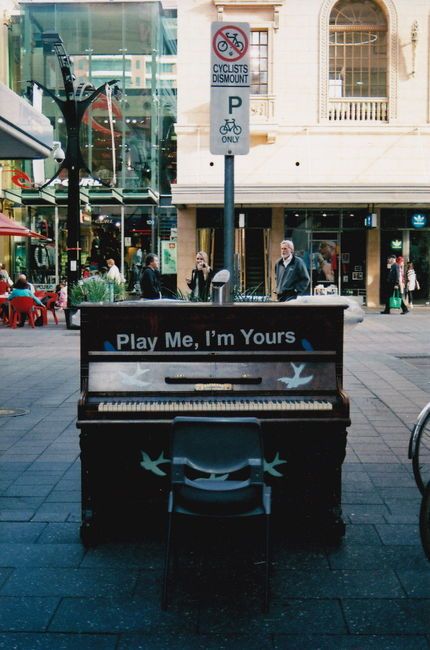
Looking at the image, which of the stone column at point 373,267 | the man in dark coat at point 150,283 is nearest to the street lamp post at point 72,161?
the man in dark coat at point 150,283

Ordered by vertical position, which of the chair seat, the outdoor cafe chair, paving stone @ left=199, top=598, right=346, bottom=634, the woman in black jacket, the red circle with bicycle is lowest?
paving stone @ left=199, top=598, right=346, bottom=634

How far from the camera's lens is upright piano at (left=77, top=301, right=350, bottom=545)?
4.53 meters

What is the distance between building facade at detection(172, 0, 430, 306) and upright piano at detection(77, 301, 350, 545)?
21114 millimetres

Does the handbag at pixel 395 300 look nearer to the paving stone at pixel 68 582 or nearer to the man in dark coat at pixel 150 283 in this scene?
the man in dark coat at pixel 150 283

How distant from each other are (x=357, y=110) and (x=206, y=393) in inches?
920

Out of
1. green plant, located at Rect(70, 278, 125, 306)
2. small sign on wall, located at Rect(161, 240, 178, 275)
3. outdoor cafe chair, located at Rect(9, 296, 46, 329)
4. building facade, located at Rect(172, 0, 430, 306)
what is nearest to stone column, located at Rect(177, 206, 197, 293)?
building facade, located at Rect(172, 0, 430, 306)

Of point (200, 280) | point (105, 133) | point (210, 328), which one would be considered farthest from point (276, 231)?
point (210, 328)

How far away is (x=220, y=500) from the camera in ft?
12.8

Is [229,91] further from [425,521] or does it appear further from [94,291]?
[94,291]

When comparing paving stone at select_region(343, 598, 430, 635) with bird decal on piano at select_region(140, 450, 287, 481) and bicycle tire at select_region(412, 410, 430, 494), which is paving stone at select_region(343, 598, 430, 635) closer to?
bird decal on piano at select_region(140, 450, 287, 481)

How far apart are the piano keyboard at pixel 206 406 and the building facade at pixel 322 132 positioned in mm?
21279

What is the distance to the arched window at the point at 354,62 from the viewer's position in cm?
2612

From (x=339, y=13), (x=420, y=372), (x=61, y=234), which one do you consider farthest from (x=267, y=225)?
(x=420, y=372)

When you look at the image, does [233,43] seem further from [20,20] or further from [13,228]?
[20,20]
